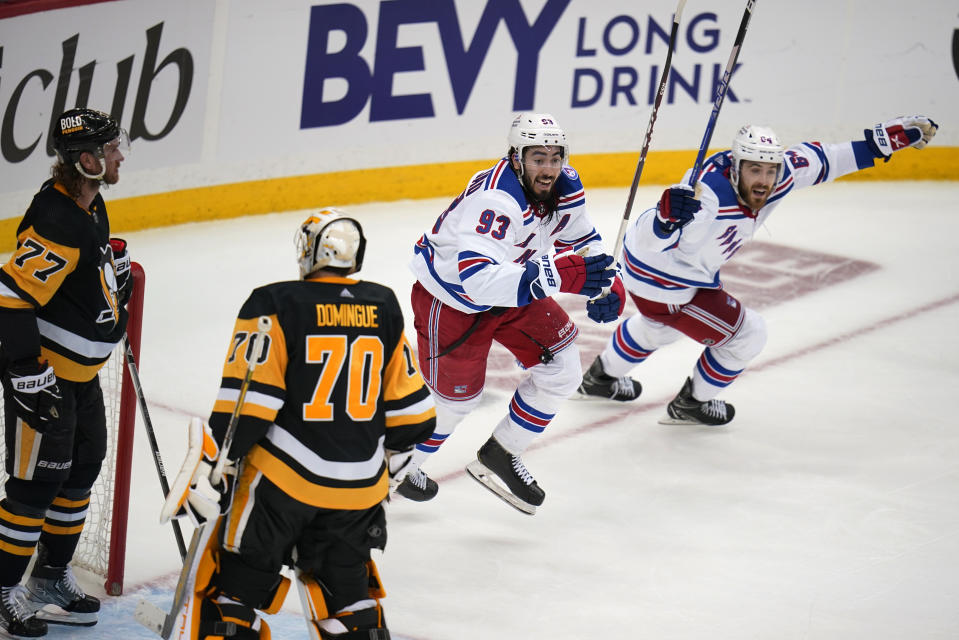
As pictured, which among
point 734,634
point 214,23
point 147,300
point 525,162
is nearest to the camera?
point 734,634

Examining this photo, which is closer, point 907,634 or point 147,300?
point 907,634

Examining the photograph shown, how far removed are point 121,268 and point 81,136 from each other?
0.36m

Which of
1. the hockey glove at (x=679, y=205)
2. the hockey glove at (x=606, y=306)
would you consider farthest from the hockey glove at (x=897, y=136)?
the hockey glove at (x=606, y=306)

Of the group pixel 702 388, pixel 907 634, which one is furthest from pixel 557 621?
pixel 702 388

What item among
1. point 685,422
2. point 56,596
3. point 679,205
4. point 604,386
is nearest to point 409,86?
point 604,386

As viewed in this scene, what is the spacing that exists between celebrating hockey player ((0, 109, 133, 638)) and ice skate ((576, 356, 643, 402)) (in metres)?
2.36

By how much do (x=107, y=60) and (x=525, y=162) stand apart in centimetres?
302

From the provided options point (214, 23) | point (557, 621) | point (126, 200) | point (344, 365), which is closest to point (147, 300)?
point (126, 200)

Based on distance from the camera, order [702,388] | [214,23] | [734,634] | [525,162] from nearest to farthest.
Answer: [734,634] < [525,162] < [702,388] < [214,23]

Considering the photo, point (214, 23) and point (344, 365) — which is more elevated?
point (214, 23)

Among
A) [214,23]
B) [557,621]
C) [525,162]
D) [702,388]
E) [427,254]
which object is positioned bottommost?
[557,621]

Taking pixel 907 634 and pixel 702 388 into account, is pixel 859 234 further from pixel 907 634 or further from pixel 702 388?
pixel 907 634

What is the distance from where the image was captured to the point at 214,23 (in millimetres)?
6648

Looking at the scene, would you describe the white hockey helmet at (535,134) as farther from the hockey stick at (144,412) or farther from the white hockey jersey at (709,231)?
the hockey stick at (144,412)
